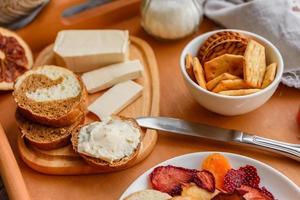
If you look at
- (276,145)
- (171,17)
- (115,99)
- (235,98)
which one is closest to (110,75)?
(115,99)

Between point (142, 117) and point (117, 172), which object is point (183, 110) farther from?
point (117, 172)

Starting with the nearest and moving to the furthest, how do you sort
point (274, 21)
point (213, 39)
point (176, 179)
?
point (176, 179) → point (213, 39) → point (274, 21)

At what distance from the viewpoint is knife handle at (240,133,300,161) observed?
1.17 meters

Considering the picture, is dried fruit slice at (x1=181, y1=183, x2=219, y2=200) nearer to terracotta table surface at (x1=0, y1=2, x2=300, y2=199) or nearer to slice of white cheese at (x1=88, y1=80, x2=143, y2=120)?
terracotta table surface at (x1=0, y1=2, x2=300, y2=199)

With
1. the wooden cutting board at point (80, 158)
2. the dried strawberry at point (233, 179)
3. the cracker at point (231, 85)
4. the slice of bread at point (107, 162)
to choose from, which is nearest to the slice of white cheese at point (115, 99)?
the wooden cutting board at point (80, 158)

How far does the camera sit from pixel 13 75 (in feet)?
4.59

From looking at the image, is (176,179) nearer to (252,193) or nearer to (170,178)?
(170,178)

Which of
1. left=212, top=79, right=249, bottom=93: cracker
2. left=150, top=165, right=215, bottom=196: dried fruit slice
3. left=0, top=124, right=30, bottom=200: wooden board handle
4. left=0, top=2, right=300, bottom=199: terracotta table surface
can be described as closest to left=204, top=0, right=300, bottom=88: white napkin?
left=0, top=2, right=300, bottom=199: terracotta table surface

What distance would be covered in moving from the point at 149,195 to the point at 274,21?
662 millimetres

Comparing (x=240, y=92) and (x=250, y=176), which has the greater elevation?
(x=240, y=92)

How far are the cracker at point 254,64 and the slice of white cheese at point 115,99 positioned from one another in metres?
0.29

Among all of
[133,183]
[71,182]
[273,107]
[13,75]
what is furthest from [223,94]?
[13,75]

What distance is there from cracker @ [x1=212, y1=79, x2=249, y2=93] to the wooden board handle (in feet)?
1.61

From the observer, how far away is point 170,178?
3.57 ft
